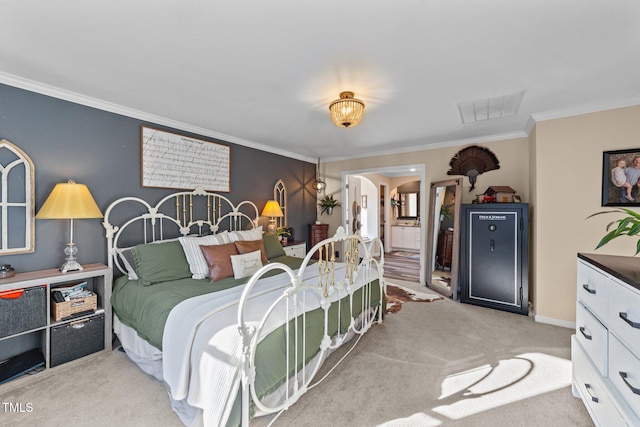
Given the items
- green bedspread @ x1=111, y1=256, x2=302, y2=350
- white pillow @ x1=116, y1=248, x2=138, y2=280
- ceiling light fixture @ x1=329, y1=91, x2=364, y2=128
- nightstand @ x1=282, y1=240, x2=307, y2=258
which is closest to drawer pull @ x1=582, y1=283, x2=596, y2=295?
ceiling light fixture @ x1=329, y1=91, x2=364, y2=128

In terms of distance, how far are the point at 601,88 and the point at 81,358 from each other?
526 cm

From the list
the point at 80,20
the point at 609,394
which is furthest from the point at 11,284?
the point at 609,394

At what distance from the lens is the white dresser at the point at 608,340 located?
1.21m

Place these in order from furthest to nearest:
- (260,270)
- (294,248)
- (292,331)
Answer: (294,248) < (292,331) < (260,270)

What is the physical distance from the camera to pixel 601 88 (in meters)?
2.45

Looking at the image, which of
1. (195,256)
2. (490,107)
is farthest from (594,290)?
(195,256)

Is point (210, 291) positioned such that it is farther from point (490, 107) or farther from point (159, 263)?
point (490, 107)

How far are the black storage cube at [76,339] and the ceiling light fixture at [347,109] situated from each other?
2846mm

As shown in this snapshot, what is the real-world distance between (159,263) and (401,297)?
3.25 metres

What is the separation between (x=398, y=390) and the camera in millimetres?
1974

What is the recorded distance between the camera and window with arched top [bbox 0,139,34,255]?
220 centimetres

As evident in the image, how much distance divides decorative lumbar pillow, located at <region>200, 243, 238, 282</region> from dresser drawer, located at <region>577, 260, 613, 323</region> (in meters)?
2.80

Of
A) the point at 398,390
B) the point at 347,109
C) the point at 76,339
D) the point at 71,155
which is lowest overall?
the point at 398,390

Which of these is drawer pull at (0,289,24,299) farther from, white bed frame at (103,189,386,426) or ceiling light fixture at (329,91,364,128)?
ceiling light fixture at (329,91,364,128)
